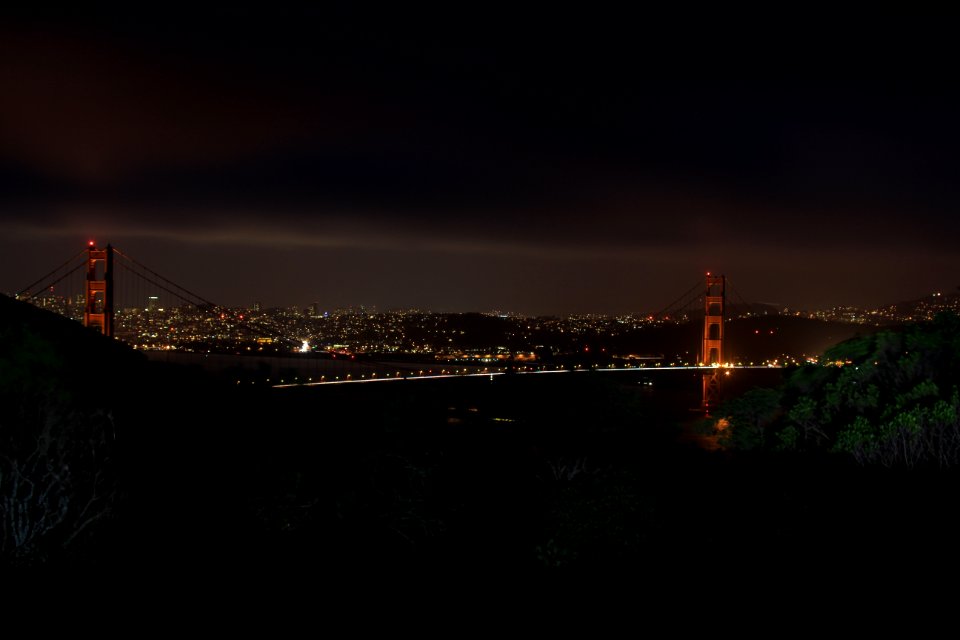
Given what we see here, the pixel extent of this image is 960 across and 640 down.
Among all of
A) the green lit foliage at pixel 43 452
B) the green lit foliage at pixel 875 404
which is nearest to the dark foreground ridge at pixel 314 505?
the green lit foliage at pixel 43 452

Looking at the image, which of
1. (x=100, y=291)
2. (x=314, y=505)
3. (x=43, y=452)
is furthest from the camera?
(x=100, y=291)

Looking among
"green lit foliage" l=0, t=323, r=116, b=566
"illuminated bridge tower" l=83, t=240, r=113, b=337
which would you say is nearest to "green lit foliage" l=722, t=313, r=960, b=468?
"green lit foliage" l=0, t=323, r=116, b=566

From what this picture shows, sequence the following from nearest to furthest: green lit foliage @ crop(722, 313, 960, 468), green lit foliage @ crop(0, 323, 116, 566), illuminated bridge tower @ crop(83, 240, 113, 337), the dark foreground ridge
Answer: green lit foliage @ crop(0, 323, 116, 566) < the dark foreground ridge < green lit foliage @ crop(722, 313, 960, 468) < illuminated bridge tower @ crop(83, 240, 113, 337)

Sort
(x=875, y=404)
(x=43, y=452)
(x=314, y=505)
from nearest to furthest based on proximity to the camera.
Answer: (x=43, y=452) → (x=314, y=505) → (x=875, y=404)

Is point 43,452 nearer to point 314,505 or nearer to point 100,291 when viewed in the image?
point 314,505

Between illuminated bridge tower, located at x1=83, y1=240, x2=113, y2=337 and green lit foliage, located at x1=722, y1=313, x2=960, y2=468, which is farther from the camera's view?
illuminated bridge tower, located at x1=83, y1=240, x2=113, y2=337

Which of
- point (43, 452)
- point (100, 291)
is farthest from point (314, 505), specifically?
point (100, 291)

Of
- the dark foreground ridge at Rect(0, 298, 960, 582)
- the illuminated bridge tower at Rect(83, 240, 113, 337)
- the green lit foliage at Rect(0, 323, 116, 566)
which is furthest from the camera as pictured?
the illuminated bridge tower at Rect(83, 240, 113, 337)

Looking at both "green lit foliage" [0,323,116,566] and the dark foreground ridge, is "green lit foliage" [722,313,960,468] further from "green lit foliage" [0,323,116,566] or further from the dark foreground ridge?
"green lit foliage" [0,323,116,566]
